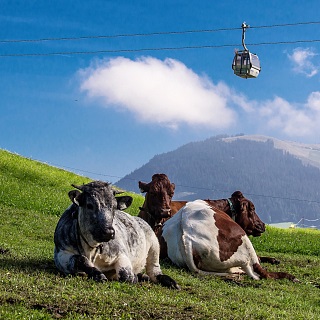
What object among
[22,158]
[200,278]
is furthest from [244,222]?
[22,158]

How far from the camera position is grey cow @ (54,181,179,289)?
32.8ft

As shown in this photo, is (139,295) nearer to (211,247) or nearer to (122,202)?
(122,202)

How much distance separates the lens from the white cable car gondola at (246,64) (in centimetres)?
2730

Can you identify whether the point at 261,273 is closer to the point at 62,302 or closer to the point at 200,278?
the point at 200,278

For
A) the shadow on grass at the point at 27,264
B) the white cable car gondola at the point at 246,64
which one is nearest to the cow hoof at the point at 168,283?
the shadow on grass at the point at 27,264

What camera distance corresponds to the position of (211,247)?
13258 millimetres

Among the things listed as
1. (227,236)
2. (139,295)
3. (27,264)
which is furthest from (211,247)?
(139,295)

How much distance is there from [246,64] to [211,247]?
50.0 ft

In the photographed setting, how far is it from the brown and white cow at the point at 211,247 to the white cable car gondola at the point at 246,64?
14.4 metres

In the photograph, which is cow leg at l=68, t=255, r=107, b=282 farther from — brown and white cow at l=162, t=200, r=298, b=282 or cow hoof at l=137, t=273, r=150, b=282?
brown and white cow at l=162, t=200, r=298, b=282

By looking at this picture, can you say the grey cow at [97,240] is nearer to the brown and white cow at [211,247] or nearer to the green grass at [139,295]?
the green grass at [139,295]

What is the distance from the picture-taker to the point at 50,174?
1633 inches

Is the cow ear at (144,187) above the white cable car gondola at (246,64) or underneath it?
underneath

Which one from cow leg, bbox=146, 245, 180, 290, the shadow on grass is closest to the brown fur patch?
cow leg, bbox=146, 245, 180, 290
